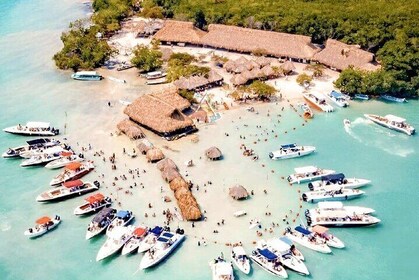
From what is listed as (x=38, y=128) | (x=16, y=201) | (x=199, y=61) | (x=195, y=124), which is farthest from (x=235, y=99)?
(x=16, y=201)

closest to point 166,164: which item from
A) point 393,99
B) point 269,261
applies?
point 269,261

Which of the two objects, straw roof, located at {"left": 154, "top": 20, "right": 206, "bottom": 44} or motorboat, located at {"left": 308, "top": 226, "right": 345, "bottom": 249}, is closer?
motorboat, located at {"left": 308, "top": 226, "right": 345, "bottom": 249}

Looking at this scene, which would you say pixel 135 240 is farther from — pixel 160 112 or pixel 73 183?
pixel 160 112

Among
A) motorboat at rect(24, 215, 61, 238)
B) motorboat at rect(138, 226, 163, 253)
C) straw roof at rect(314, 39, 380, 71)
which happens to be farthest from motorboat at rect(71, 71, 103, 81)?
motorboat at rect(138, 226, 163, 253)

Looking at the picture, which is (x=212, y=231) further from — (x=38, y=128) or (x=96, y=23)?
(x=96, y=23)

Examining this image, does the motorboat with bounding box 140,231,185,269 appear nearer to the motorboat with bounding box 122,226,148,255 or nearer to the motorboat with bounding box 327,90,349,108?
the motorboat with bounding box 122,226,148,255
